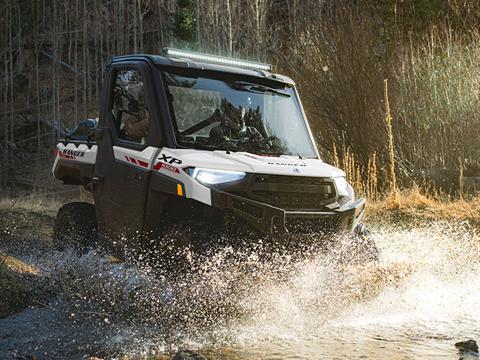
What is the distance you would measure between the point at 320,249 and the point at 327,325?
56 centimetres

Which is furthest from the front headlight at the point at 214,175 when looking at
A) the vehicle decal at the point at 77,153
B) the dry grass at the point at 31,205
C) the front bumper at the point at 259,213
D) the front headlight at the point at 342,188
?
the dry grass at the point at 31,205

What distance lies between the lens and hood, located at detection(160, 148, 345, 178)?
5.19 metres

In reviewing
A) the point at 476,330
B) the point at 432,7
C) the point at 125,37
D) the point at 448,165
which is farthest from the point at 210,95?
the point at 125,37

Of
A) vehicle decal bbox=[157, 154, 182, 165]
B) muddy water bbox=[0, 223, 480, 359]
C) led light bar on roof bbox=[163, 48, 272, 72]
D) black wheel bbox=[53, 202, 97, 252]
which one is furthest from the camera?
black wheel bbox=[53, 202, 97, 252]

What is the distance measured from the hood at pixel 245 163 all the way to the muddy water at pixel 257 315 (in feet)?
2.03

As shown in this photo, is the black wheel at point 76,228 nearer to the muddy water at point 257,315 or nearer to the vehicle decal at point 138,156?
the muddy water at point 257,315

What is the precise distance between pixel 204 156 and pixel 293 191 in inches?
27.9

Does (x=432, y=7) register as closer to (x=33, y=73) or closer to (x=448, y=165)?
(x=448, y=165)

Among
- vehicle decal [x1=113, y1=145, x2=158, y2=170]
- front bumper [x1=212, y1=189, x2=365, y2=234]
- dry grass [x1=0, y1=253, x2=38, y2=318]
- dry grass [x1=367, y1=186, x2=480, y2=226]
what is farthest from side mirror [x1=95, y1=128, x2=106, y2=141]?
dry grass [x1=367, y1=186, x2=480, y2=226]

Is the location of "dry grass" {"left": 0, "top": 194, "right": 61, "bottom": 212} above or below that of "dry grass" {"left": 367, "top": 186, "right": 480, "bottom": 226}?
below

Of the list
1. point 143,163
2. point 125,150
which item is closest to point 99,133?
point 125,150

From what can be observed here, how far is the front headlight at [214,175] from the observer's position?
5129mm

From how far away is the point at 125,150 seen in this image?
19.4ft

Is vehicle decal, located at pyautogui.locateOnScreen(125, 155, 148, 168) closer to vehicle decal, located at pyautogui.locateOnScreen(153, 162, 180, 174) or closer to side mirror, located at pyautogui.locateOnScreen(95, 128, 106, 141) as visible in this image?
vehicle decal, located at pyautogui.locateOnScreen(153, 162, 180, 174)
